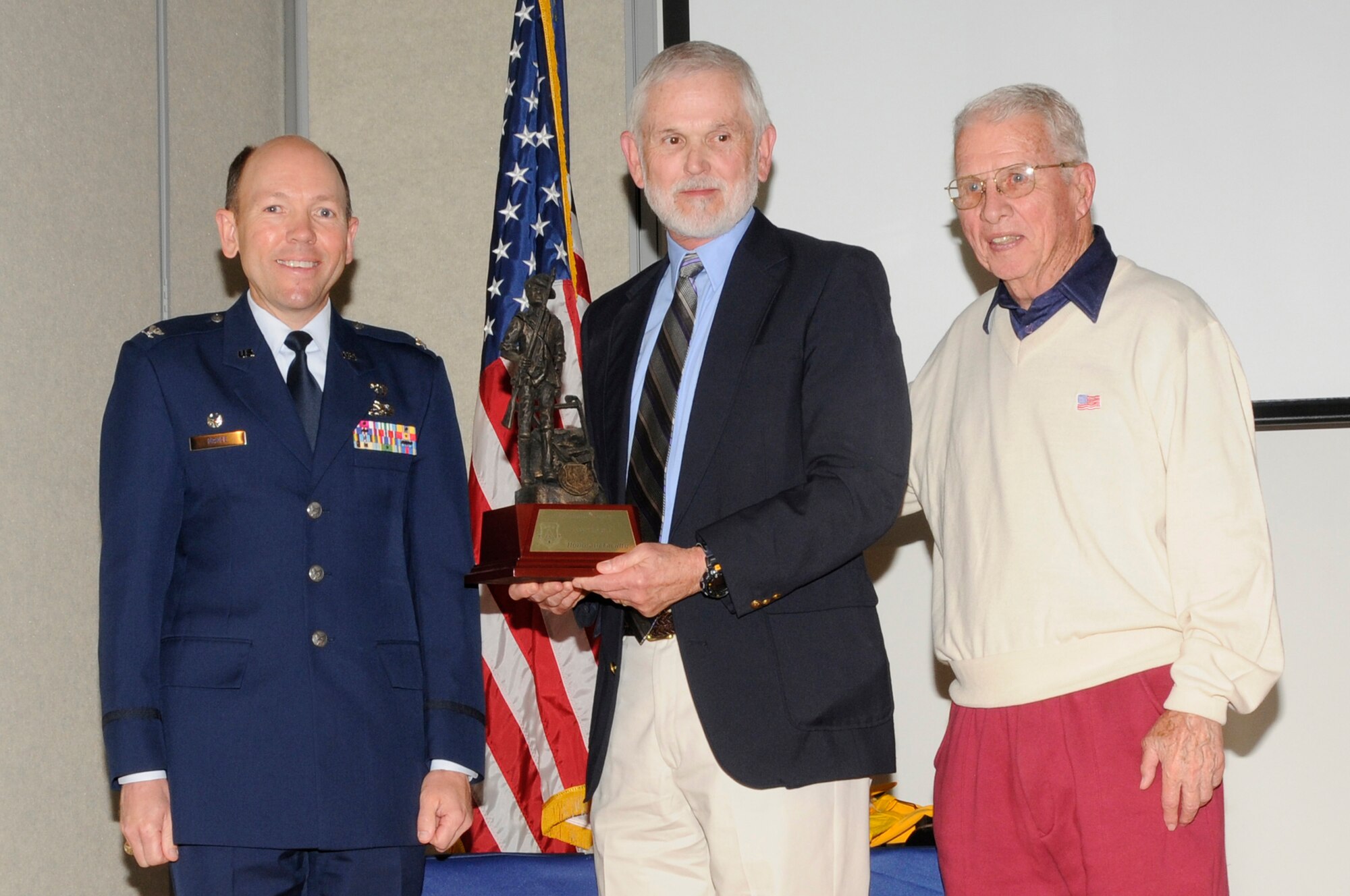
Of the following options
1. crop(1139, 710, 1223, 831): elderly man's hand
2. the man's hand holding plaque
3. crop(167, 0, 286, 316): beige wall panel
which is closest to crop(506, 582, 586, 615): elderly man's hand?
the man's hand holding plaque

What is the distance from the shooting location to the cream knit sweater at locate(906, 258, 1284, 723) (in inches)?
77.7

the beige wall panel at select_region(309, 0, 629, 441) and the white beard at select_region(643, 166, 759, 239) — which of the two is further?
the beige wall panel at select_region(309, 0, 629, 441)

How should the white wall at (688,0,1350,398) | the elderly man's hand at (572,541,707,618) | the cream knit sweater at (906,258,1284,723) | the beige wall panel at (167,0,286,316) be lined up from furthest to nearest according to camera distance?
the beige wall panel at (167,0,286,316)
the white wall at (688,0,1350,398)
the cream knit sweater at (906,258,1284,723)
the elderly man's hand at (572,541,707,618)

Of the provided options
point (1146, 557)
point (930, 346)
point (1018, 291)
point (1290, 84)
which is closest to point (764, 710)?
point (1146, 557)

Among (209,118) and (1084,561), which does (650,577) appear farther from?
(209,118)

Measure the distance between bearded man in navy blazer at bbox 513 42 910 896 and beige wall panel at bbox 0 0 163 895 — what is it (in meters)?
1.21

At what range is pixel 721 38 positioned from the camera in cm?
328

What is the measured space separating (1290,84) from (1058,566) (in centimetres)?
160

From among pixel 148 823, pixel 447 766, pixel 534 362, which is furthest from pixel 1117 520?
pixel 148 823

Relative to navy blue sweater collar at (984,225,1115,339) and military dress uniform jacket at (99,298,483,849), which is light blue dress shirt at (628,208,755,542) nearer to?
military dress uniform jacket at (99,298,483,849)

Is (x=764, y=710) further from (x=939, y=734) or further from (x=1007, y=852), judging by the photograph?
(x=939, y=734)

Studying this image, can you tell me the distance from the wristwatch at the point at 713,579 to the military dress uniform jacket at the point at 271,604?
17.6 inches

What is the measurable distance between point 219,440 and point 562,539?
21.7 inches

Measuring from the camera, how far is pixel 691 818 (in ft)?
6.64
